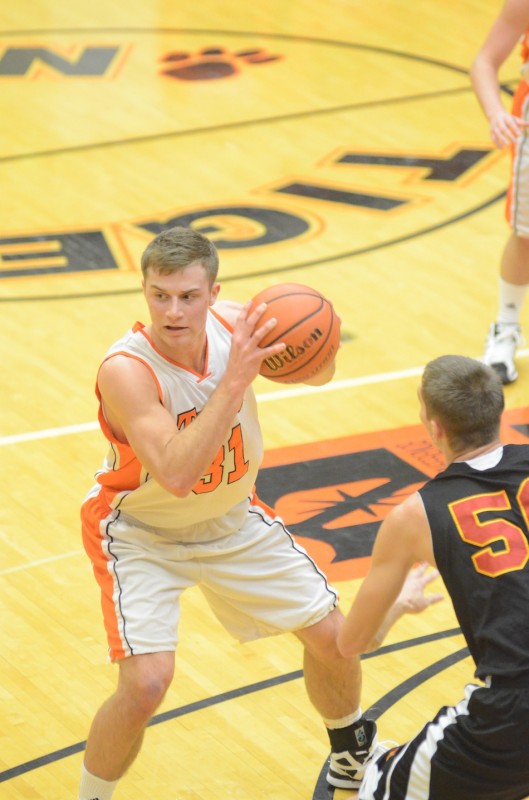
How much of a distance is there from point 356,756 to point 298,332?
1.40 meters

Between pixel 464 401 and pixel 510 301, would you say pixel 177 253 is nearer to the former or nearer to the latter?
pixel 464 401

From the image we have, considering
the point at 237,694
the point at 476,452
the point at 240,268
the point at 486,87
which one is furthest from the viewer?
the point at 240,268

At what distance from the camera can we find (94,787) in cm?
424

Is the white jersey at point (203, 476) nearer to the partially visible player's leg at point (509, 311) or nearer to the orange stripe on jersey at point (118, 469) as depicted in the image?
the orange stripe on jersey at point (118, 469)

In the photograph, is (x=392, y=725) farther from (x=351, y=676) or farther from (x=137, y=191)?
(x=137, y=191)

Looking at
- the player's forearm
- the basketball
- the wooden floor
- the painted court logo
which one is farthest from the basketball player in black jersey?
the painted court logo

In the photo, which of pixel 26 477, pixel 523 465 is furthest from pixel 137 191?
pixel 523 465

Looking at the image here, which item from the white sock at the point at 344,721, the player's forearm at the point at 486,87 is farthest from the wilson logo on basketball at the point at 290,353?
the player's forearm at the point at 486,87

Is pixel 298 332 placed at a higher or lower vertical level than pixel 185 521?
higher

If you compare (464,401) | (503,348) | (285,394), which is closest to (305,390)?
(285,394)

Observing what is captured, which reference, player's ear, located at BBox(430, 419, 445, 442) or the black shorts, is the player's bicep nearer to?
player's ear, located at BBox(430, 419, 445, 442)

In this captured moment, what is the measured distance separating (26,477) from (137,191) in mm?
3931

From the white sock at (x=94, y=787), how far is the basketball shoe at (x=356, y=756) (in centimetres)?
76

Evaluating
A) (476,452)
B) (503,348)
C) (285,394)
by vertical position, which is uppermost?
(476,452)
